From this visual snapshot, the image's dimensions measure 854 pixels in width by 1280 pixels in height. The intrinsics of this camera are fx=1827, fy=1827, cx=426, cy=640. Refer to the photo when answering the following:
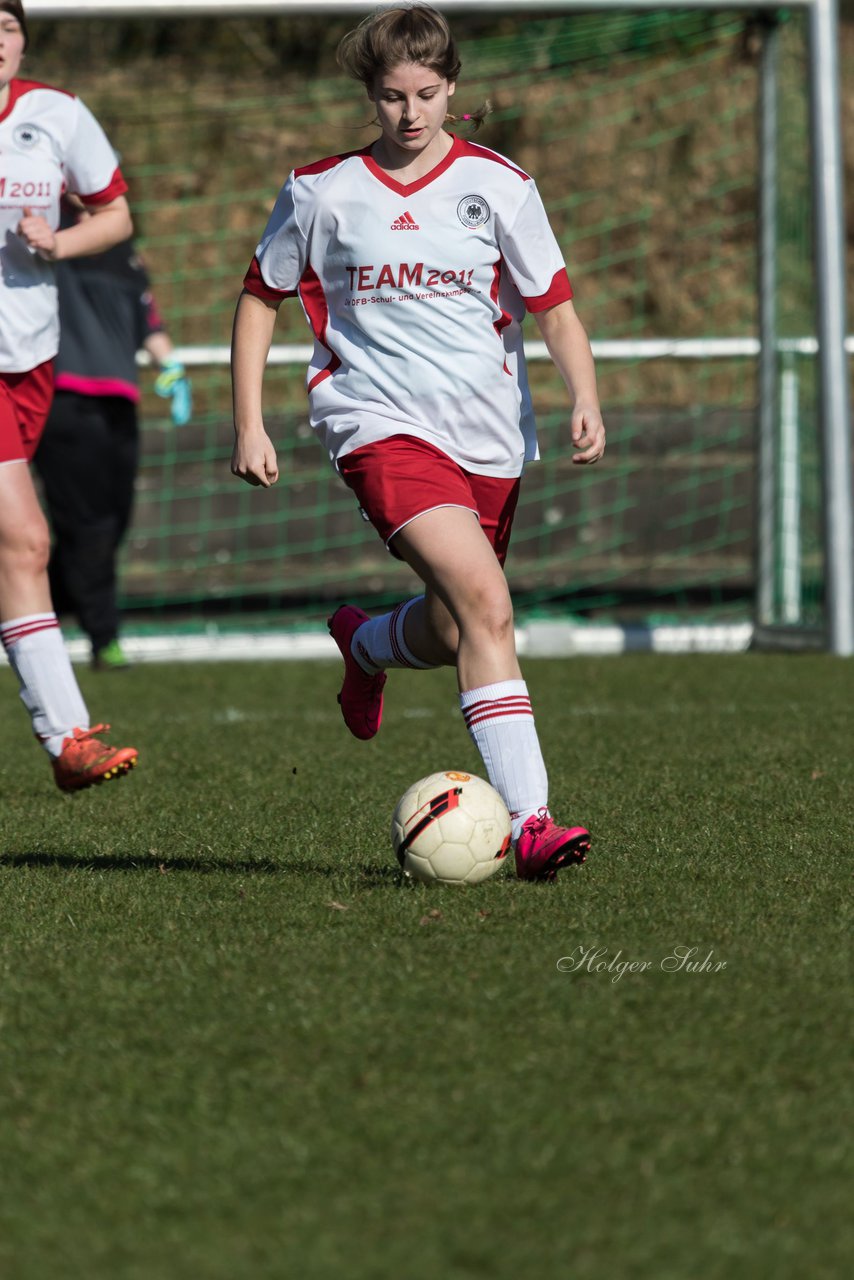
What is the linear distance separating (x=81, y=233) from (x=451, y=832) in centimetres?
200

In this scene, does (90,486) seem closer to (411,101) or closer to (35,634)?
(35,634)

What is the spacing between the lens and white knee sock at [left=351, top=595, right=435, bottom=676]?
4.23 metres

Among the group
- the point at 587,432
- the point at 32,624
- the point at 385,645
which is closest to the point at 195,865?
the point at 385,645

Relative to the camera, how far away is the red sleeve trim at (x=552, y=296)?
150 inches

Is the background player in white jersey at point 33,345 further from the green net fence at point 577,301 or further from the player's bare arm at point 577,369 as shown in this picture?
the green net fence at point 577,301

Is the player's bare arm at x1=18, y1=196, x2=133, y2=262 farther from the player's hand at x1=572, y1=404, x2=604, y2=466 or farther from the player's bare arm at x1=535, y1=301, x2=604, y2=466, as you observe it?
the player's hand at x1=572, y1=404, x2=604, y2=466

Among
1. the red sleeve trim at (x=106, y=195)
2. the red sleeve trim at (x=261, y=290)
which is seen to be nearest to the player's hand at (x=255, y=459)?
the red sleeve trim at (x=261, y=290)

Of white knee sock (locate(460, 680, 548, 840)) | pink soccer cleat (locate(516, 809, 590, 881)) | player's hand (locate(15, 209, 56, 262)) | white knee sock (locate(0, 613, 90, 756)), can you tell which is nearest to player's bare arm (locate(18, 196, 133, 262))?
player's hand (locate(15, 209, 56, 262))

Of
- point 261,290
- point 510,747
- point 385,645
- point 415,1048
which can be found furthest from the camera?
point 385,645

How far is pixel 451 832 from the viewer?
3.42 metres

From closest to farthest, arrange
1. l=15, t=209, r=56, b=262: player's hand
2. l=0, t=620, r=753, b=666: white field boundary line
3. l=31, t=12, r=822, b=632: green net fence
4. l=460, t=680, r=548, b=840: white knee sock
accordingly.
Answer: l=460, t=680, r=548, b=840: white knee sock
l=15, t=209, r=56, b=262: player's hand
l=0, t=620, r=753, b=666: white field boundary line
l=31, t=12, r=822, b=632: green net fence

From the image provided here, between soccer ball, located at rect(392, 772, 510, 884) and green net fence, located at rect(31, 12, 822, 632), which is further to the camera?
green net fence, located at rect(31, 12, 822, 632)

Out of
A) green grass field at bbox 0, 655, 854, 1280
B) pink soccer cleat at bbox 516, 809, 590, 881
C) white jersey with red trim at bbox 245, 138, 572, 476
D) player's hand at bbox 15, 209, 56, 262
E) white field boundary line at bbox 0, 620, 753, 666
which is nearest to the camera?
green grass field at bbox 0, 655, 854, 1280

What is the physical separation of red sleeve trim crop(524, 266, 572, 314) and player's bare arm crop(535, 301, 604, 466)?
0.01 metres
